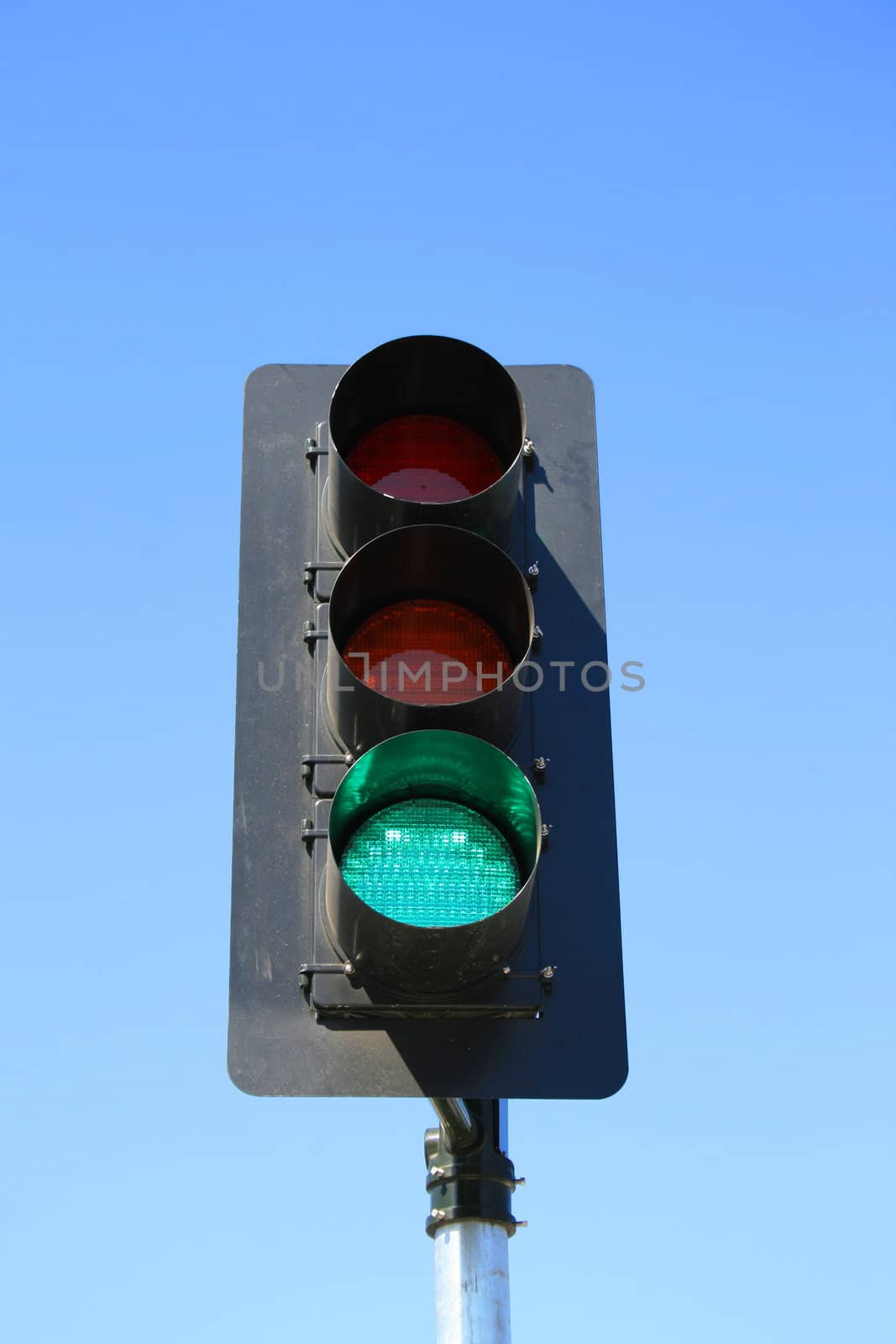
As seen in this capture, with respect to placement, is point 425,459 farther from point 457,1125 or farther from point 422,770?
point 457,1125

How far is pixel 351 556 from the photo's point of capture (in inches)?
114

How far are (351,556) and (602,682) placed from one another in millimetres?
719

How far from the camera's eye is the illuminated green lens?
9.07ft

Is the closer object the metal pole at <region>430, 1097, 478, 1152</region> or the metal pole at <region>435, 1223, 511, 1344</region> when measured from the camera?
the metal pole at <region>435, 1223, 511, 1344</region>

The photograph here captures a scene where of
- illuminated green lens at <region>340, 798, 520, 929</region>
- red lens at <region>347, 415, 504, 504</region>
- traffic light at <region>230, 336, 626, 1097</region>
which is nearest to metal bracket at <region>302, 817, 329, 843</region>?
traffic light at <region>230, 336, 626, 1097</region>

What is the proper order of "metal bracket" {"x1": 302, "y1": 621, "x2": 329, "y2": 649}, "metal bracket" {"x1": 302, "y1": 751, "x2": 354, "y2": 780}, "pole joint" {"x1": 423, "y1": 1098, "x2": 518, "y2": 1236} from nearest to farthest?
"pole joint" {"x1": 423, "y1": 1098, "x2": 518, "y2": 1236}, "metal bracket" {"x1": 302, "y1": 751, "x2": 354, "y2": 780}, "metal bracket" {"x1": 302, "y1": 621, "x2": 329, "y2": 649}

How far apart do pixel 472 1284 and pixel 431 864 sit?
0.72 metres

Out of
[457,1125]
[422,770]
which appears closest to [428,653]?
[422,770]

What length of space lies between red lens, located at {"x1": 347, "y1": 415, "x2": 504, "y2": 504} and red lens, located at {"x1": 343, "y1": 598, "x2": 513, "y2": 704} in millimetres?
361

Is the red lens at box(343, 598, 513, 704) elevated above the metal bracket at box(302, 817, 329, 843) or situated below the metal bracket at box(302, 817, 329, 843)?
above

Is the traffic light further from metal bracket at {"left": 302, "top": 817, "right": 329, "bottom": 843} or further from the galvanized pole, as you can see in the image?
the galvanized pole

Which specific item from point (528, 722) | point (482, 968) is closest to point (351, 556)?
point (528, 722)

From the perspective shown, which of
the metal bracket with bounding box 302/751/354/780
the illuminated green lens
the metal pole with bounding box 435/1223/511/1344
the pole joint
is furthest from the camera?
the metal bracket with bounding box 302/751/354/780

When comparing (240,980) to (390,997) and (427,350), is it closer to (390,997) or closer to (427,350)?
(390,997)
